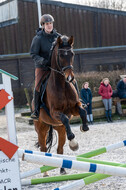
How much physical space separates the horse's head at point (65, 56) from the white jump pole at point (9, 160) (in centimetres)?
180

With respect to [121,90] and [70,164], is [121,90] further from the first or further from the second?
[70,164]

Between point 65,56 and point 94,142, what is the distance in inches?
205

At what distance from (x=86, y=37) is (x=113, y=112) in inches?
521

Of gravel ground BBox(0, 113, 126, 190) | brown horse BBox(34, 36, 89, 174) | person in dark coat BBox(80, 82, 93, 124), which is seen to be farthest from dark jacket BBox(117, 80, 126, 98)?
brown horse BBox(34, 36, 89, 174)

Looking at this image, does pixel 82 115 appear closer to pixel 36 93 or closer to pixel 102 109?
Answer: pixel 36 93

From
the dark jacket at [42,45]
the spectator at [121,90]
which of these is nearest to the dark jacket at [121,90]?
the spectator at [121,90]

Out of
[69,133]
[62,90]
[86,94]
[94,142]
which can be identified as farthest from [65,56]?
[86,94]

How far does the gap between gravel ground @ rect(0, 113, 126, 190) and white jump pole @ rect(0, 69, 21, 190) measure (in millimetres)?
2025

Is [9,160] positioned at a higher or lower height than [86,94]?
higher

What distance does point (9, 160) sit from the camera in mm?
3895

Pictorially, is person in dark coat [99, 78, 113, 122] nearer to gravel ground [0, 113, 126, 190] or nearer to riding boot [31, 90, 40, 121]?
gravel ground [0, 113, 126, 190]

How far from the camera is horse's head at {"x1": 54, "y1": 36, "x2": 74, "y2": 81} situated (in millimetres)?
5625

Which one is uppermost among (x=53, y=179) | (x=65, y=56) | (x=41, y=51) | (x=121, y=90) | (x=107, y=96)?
(x=41, y=51)

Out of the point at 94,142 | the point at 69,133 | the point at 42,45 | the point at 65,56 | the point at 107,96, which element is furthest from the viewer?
the point at 107,96
